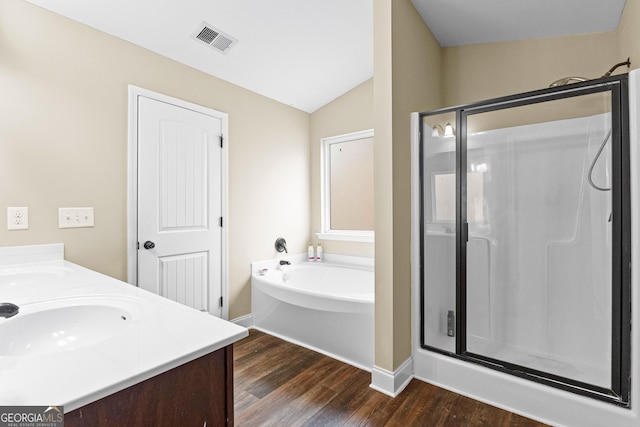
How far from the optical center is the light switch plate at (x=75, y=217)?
6.05 feet

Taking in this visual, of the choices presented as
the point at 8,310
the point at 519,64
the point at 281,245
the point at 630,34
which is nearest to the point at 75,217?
the point at 8,310

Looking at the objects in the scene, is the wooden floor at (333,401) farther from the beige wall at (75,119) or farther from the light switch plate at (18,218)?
the light switch plate at (18,218)

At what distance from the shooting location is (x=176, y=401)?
68cm

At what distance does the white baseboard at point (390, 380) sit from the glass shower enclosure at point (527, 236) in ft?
0.82

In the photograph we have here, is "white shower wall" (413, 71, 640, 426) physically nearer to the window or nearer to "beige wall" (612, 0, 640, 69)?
"beige wall" (612, 0, 640, 69)

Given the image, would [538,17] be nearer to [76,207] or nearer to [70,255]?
[76,207]

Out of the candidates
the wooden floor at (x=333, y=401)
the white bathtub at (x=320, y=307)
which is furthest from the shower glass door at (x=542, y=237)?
the white bathtub at (x=320, y=307)

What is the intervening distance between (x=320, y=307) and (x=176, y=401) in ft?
5.62

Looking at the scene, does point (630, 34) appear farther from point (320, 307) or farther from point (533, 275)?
point (320, 307)

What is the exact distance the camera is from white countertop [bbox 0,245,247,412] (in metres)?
0.54

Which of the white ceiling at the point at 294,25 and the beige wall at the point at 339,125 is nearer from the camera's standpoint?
the white ceiling at the point at 294,25

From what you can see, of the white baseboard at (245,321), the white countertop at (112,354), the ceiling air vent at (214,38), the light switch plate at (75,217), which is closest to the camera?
the white countertop at (112,354)

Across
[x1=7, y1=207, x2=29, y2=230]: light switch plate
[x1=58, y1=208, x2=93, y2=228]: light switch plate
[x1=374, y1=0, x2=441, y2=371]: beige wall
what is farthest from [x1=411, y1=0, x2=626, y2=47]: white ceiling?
[x1=7, y1=207, x2=29, y2=230]: light switch plate

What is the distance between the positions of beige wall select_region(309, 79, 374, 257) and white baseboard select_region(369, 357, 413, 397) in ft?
4.40
